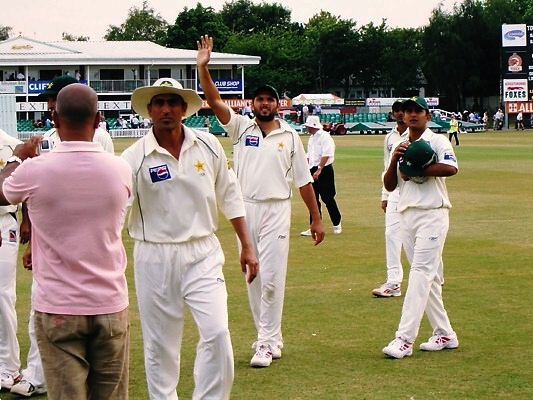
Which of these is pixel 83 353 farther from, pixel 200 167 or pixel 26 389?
pixel 26 389

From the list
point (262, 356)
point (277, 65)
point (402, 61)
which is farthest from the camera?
point (277, 65)

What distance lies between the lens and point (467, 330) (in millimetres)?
10320

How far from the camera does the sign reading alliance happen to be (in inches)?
2865

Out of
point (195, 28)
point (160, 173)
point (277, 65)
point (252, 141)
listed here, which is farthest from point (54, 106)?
point (195, 28)

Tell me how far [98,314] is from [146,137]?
6.29ft

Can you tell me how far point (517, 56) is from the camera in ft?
240

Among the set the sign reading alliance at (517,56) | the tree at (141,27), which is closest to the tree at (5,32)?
the tree at (141,27)

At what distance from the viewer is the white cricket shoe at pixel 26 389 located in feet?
26.5

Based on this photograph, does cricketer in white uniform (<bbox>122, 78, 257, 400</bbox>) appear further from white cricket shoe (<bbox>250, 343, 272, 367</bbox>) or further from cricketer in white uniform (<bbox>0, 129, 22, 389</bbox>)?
white cricket shoe (<bbox>250, 343, 272, 367</bbox>)

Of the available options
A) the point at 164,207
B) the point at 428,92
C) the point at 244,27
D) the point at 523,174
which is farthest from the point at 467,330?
the point at 244,27

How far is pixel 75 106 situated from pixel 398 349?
460cm

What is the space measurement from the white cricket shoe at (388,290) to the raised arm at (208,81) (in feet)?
11.8

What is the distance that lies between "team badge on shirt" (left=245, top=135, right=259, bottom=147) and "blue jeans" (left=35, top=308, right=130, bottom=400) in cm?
430

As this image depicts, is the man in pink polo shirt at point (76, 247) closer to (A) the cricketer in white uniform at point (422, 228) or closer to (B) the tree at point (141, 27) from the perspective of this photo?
(A) the cricketer in white uniform at point (422, 228)
